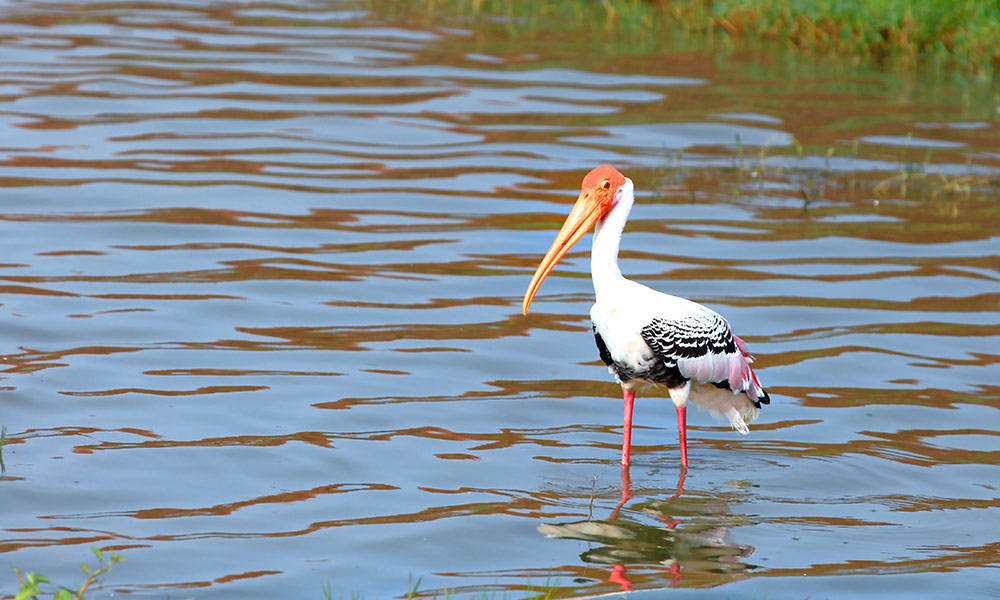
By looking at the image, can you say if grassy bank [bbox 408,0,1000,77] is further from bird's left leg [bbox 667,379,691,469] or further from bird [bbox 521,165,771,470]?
bird's left leg [bbox 667,379,691,469]

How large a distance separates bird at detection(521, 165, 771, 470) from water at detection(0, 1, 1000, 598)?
1.16ft

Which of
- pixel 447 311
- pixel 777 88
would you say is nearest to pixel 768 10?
pixel 777 88

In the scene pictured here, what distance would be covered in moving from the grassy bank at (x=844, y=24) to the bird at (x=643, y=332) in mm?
9267

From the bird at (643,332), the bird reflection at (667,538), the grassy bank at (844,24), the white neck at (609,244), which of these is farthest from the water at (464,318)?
the white neck at (609,244)

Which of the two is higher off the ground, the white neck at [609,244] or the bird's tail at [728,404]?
the white neck at [609,244]

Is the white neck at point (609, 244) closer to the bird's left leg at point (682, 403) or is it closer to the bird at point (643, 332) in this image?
the bird at point (643, 332)

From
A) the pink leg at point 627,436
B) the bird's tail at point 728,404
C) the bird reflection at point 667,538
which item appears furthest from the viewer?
the bird's tail at point 728,404

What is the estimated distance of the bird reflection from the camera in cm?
562

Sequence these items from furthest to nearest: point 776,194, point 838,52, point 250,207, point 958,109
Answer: point 838,52
point 958,109
point 776,194
point 250,207

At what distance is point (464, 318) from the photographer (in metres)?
8.67

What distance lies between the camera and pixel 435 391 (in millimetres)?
7586

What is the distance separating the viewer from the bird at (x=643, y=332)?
6.29 metres

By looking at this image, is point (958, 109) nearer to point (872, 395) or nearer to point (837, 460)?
point (872, 395)

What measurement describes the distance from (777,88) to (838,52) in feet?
6.37
